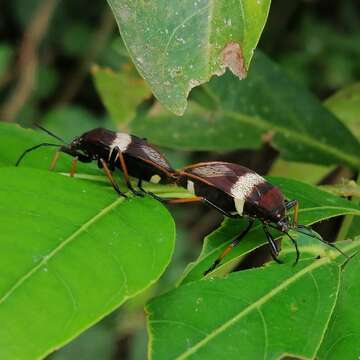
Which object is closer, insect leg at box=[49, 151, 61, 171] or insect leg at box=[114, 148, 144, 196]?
insect leg at box=[114, 148, 144, 196]

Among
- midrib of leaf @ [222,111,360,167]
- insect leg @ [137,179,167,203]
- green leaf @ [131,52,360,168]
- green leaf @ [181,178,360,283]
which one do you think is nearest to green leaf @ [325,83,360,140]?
green leaf @ [131,52,360,168]

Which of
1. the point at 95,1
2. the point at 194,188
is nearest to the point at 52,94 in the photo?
the point at 95,1

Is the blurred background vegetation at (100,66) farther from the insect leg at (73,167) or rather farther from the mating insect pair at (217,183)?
the insect leg at (73,167)

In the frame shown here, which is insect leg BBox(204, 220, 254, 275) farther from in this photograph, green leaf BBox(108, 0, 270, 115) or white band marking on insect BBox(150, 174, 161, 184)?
green leaf BBox(108, 0, 270, 115)

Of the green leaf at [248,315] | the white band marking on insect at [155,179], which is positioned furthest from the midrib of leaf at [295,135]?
the green leaf at [248,315]

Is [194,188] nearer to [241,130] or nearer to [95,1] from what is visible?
[241,130]
